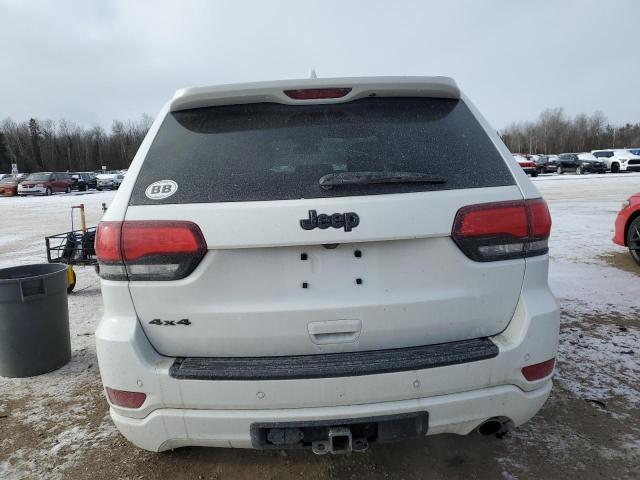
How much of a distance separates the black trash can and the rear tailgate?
2398mm

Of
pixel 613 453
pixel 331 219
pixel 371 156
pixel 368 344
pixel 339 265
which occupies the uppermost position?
pixel 371 156

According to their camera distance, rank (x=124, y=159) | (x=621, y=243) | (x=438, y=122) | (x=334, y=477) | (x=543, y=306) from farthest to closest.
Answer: (x=124, y=159), (x=621, y=243), (x=334, y=477), (x=438, y=122), (x=543, y=306)

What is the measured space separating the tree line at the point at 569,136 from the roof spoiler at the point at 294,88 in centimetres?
9373

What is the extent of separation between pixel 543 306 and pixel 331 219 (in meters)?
1.04

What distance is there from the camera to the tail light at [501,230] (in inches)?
75.0

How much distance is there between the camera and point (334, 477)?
2.38 meters

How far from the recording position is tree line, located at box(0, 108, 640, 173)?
87.4 meters

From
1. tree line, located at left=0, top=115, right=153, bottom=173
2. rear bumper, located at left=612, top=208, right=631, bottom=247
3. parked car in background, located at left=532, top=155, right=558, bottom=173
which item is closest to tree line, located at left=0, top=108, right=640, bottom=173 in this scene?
tree line, located at left=0, top=115, right=153, bottom=173

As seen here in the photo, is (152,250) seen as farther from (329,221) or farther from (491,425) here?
(491,425)

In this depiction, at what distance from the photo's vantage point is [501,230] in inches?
76.2

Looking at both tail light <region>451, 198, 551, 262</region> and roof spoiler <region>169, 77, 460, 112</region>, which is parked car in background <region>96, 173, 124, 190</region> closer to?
roof spoiler <region>169, 77, 460, 112</region>

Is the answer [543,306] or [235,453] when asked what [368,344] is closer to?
[543,306]

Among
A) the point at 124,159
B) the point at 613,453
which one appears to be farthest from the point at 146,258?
the point at 124,159

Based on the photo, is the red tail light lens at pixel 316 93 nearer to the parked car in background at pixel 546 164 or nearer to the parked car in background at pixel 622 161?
the parked car in background at pixel 622 161
